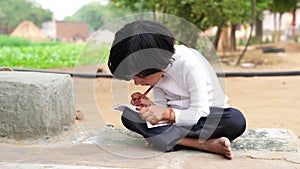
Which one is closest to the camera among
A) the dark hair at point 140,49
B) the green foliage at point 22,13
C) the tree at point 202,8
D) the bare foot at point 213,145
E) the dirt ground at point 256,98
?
the dark hair at point 140,49

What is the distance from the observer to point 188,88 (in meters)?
2.14

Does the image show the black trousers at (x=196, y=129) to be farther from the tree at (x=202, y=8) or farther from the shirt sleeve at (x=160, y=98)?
the tree at (x=202, y=8)

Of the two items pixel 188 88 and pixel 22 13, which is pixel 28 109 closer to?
pixel 188 88

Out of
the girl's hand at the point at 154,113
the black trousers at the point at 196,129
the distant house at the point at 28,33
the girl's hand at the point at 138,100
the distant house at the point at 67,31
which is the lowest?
the distant house at the point at 67,31

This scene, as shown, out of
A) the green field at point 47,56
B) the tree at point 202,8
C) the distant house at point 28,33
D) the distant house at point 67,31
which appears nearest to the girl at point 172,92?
the green field at point 47,56

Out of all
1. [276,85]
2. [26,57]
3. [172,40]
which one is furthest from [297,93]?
[26,57]

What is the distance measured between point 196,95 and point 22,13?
45.0 metres

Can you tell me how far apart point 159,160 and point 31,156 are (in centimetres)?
62

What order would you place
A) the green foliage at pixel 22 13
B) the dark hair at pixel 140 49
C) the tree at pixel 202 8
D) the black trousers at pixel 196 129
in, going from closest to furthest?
the dark hair at pixel 140 49 < the black trousers at pixel 196 129 < the tree at pixel 202 8 < the green foliage at pixel 22 13

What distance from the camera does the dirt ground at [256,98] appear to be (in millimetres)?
3289

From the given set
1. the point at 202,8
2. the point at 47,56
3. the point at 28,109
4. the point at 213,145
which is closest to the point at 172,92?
the point at 213,145

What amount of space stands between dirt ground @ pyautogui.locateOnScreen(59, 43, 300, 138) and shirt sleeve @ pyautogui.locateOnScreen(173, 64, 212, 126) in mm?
260

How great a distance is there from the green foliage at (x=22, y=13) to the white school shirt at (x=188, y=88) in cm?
4141

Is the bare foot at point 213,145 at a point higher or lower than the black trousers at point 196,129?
lower
